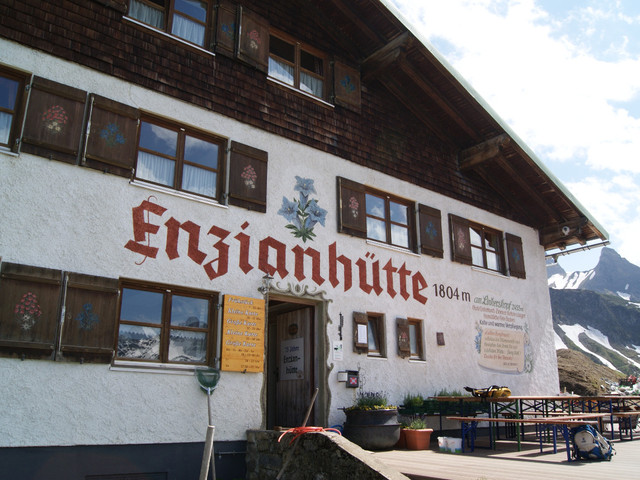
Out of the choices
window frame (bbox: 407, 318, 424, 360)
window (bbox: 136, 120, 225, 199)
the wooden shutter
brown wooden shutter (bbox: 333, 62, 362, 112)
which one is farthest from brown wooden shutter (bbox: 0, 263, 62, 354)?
the wooden shutter

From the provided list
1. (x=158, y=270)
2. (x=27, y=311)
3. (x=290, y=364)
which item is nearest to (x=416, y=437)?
(x=290, y=364)

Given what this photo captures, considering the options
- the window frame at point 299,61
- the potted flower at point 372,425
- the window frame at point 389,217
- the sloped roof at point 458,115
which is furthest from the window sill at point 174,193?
the sloped roof at point 458,115

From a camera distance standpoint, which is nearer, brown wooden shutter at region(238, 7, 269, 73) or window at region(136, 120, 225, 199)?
window at region(136, 120, 225, 199)

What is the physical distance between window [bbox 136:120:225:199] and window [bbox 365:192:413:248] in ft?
11.1

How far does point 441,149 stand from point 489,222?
2142 millimetres

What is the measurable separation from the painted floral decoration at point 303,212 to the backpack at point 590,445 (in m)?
5.04

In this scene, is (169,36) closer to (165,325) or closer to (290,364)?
(165,325)

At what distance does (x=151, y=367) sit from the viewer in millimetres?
7582

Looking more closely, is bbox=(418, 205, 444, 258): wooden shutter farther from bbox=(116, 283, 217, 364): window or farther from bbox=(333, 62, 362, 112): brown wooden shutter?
bbox=(116, 283, 217, 364): window

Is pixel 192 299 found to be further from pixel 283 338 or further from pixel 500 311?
pixel 500 311

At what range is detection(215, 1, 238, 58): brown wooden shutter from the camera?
9540mm

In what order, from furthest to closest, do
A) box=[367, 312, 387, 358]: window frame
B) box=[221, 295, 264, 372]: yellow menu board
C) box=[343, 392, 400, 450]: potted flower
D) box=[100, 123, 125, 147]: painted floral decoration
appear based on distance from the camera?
1. box=[367, 312, 387, 358]: window frame
2. box=[343, 392, 400, 450]: potted flower
3. box=[221, 295, 264, 372]: yellow menu board
4. box=[100, 123, 125, 147]: painted floral decoration

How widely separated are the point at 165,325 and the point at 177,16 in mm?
4963

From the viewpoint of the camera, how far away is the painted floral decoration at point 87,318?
703 cm
